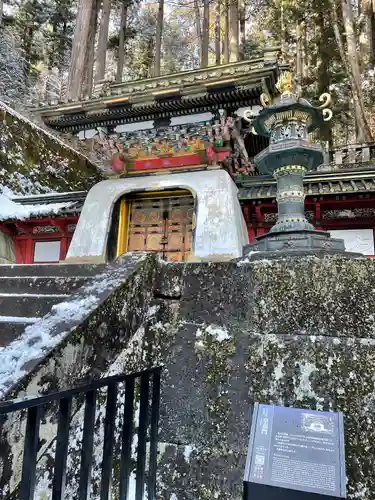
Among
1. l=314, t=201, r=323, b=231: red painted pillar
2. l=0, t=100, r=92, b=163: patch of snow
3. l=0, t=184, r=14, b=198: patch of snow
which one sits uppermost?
l=0, t=100, r=92, b=163: patch of snow

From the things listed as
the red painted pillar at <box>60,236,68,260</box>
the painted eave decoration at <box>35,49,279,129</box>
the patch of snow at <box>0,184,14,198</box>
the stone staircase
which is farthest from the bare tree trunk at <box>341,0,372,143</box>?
the patch of snow at <box>0,184,14,198</box>

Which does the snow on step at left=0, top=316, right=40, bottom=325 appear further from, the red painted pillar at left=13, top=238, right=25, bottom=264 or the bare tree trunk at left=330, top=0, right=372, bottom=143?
the bare tree trunk at left=330, top=0, right=372, bottom=143

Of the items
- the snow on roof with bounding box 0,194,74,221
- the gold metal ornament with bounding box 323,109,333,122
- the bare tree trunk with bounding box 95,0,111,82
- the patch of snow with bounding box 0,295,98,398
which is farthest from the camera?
the bare tree trunk with bounding box 95,0,111,82

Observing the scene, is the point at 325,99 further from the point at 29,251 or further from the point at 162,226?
the point at 29,251

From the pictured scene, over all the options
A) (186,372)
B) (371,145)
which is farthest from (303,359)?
(371,145)

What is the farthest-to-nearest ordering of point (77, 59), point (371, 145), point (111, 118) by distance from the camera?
point (77, 59) < point (371, 145) < point (111, 118)

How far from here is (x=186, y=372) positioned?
250 cm

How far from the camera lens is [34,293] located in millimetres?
3264

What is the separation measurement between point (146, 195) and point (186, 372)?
624 cm

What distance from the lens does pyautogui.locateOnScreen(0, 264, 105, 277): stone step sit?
12.0 feet

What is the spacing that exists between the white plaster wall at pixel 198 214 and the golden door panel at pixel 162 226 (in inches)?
22.5

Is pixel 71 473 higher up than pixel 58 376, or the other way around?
pixel 58 376

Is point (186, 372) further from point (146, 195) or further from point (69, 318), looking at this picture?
point (146, 195)

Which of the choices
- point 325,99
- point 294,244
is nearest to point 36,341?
point 294,244
